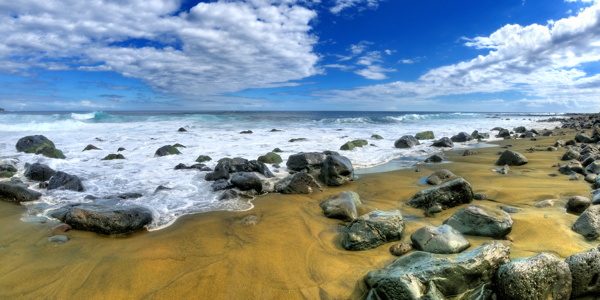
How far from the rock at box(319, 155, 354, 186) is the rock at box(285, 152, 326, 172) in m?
1.09

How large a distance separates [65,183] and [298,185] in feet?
15.5

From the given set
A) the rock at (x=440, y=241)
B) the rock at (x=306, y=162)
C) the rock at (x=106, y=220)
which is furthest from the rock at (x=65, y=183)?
the rock at (x=440, y=241)

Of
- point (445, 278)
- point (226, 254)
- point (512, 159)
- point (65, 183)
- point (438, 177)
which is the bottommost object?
point (226, 254)

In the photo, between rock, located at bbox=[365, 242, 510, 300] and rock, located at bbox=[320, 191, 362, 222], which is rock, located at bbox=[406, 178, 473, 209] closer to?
rock, located at bbox=[320, 191, 362, 222]

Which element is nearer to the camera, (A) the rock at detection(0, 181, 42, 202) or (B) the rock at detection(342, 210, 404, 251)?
(B) the rock at detection(342, 210, 404, 251)

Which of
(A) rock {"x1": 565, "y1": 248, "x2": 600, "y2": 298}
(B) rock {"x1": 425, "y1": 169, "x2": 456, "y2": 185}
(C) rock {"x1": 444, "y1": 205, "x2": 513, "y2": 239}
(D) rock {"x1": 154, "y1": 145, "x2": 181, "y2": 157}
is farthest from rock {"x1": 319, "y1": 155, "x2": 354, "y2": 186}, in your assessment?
(D) rock {"x1": 154, "y1": 145, "x2": 181, "y2": 157}

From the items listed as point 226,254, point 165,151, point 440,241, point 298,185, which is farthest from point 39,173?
point 440,241

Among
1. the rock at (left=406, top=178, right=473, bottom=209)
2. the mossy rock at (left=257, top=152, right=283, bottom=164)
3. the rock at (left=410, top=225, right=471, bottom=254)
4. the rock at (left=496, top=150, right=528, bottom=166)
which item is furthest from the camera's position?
the mossy rock at (left=257, top=152, right=283, bottom=164)

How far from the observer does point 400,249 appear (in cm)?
320

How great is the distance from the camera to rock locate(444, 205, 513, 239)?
3279mm

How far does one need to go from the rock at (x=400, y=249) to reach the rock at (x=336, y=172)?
3138 mm

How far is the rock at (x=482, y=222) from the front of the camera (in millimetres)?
3279

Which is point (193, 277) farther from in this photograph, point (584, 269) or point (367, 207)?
point (584, 269)

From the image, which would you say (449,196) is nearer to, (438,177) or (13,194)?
(438,177)
